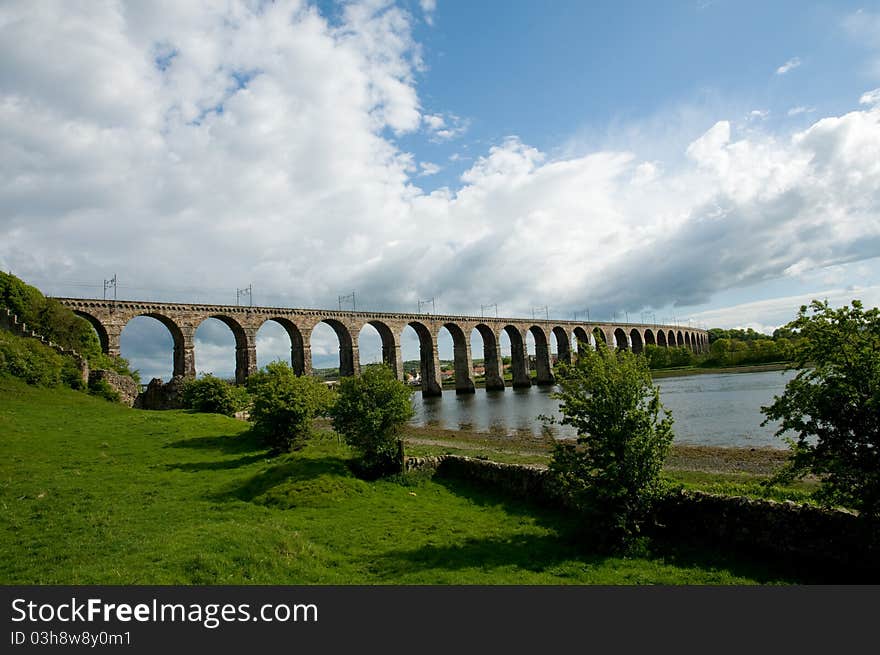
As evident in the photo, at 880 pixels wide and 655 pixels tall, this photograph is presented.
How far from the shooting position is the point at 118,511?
1145 centimetres

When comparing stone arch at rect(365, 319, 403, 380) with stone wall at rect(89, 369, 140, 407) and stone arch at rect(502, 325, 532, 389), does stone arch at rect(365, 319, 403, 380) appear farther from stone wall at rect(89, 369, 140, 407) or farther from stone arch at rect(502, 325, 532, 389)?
stone wall at rect(89, 369, 140, 407)

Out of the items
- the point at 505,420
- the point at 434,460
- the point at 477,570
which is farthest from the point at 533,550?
the point at 505,420

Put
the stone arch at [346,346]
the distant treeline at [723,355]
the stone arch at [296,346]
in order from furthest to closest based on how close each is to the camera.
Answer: the distant treeline at [723,355] < the stone arch at [346,346] < the stone arch at [296,346]

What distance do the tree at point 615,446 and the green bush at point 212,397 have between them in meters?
28.3

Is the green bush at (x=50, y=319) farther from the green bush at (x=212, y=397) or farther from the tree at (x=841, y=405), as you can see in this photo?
the tree at (x=841, y=405)

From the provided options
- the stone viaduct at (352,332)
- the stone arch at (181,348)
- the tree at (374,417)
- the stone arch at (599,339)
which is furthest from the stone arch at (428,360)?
the stone arch at (599,339)

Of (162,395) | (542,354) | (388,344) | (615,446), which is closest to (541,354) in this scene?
(542,354)

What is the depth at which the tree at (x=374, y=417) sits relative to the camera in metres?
17.0

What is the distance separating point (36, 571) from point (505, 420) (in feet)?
112

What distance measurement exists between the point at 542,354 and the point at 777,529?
85.9 meters

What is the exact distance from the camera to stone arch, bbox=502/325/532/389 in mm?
87875

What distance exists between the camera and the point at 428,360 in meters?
74.6

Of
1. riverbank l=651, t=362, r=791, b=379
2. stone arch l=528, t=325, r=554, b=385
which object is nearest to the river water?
stone arch l=528, t=325, r=554, b=385

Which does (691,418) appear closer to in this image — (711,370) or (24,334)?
(24,334)
